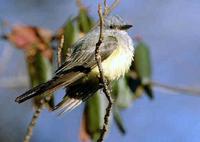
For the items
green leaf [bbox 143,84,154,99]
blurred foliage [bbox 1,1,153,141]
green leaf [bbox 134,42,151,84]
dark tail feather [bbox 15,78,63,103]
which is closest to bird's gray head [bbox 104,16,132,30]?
blurred foliage [bbox 1,1,153,141]

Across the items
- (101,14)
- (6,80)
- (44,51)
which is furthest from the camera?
(6,80)

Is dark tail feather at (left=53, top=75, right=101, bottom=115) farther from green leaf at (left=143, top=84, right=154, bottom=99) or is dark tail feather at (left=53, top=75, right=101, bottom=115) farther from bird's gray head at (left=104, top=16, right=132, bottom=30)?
green leaf at (left=143, top=84, right=154, bottom=99)

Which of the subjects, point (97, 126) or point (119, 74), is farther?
point (97, 126)

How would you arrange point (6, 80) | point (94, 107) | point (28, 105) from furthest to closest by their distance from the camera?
1. point (28, 105)
2. point (6, 80)
3. point (94, 107)

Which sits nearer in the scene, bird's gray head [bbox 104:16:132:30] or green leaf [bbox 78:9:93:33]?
bird's gray head [bbox 104:16:132:30]

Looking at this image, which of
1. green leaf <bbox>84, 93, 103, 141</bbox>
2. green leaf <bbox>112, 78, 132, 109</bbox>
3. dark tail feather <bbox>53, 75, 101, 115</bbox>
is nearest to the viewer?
dark tail feather <bbox>53, 75, 101, 115</bbox>

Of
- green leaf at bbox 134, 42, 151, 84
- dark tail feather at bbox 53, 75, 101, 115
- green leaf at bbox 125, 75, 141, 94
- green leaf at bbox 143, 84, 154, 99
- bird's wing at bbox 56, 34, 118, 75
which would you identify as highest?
bird's wing at bbox 56, 34, 118, 75

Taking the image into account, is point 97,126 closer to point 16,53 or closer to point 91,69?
point 91,69

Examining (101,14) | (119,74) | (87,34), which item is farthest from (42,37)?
(101,14)
